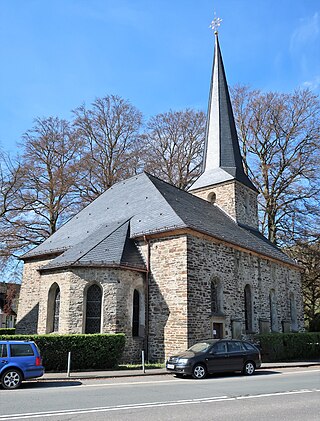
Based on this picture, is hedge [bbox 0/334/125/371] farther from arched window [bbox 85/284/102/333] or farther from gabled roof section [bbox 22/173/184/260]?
gabled roof section [bbox 22/173/184/260]

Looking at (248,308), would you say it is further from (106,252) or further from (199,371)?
(199,371)

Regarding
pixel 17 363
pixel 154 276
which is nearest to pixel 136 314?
pixel 154 276

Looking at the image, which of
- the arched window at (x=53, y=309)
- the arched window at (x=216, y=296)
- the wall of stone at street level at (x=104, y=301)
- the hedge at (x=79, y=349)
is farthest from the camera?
the arched window at (x=216, y=296)

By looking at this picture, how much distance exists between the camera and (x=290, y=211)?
97.9 ft

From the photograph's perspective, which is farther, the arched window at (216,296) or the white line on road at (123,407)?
the arched window at (216,296)

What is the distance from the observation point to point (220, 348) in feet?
41.5

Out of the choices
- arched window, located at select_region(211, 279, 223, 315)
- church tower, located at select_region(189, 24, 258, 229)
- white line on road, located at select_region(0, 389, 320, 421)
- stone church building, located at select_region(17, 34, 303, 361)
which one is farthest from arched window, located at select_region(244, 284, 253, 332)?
white line on road, located at select_region(0, 389, 320, 421)

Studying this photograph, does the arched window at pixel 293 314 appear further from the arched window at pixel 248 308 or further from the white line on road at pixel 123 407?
the white line on road at pixel 123 407

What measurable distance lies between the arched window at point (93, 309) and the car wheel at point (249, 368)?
229 inches

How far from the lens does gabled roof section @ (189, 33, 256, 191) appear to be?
26562 millimetres

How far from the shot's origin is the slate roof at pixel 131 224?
16.7 metres

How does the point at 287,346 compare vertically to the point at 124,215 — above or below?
below

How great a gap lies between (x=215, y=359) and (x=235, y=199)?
46.4 ft

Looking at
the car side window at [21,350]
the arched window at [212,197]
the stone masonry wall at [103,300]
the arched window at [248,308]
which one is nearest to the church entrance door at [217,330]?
the arched window at [248,308]
